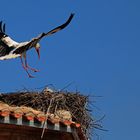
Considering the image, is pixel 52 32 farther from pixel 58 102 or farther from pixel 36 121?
pixel 36 121

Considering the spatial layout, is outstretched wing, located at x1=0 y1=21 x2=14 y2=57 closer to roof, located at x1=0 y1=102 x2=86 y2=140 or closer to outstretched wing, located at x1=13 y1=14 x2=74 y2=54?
outstretched wing, located at x1=13 y1=14 x2=74 y2=54

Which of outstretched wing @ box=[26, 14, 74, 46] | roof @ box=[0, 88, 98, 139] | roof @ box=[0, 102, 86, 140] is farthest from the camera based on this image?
roof @ box=[0, 88, 98, 139]

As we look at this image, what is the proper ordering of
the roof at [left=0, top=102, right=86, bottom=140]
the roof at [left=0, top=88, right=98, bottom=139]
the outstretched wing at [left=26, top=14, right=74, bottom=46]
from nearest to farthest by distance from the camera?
the roof at [left=0, top=102, right=86, bottom=140]
the outstretched wing at [left=26, top=14, right=74, bottom=46]
the roof at [left=0, top=88, right=98, bottom=139]

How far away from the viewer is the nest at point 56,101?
10570 mm

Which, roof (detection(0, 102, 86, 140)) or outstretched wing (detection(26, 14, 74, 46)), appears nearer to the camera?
roof (detection(0, 102, 86, 140))

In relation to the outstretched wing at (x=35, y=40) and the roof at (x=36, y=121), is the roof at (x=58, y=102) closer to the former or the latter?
the outstretched wing at (x=35, y=40)

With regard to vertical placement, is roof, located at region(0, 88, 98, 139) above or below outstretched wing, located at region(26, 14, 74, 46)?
below

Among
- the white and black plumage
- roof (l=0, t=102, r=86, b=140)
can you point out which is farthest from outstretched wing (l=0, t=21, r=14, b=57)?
roof (l=0, t=102, r=86, b=140)

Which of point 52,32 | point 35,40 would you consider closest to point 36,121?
point 52,32

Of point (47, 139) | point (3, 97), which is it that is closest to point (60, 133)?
point (47, 139)

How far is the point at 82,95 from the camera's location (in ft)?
38.0

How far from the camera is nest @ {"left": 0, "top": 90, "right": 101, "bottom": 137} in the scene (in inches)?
416

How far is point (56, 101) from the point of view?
10578 mm

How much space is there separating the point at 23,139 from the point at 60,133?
1.96 ft
